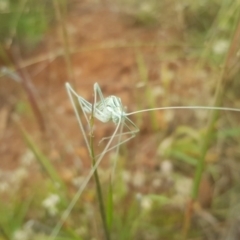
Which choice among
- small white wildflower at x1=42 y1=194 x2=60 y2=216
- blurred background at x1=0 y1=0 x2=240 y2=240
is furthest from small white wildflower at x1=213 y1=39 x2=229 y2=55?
small white wildflower at x1=42 y1=194 x2=60 y2=216

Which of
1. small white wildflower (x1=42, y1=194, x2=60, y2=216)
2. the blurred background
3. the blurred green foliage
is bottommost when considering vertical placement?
small white wildflower (x1=42, y1=194, x2=60, y2=216)

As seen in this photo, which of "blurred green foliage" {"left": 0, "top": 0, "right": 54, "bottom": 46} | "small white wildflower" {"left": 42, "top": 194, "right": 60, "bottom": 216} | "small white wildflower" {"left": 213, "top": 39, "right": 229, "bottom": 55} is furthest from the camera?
"blurred green foliage" {"left": 0, "top": 0, "right": 54, "bottom": 46}

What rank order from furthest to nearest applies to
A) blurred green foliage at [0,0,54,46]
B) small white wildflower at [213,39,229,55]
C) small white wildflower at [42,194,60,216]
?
blurred green foliage at [0,0,54,46]
small white wildflower at [213,39,229,55]
small white wildflower at [42,194,60,216]

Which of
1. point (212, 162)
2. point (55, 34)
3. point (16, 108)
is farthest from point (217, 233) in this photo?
point (55, 34)

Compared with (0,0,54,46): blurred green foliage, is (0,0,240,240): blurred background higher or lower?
lower

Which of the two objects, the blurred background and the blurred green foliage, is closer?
the blurred background

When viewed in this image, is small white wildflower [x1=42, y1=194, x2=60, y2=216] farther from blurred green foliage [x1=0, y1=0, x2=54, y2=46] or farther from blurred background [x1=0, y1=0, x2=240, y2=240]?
blurred green foliage [x1=0, y1=0, x2=54, y2=46]

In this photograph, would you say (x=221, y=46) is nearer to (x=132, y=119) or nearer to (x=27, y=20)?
(x=132, y=119)
